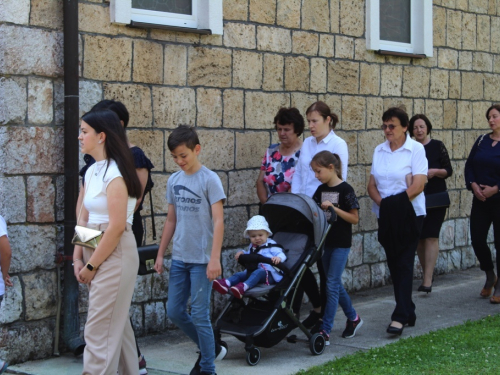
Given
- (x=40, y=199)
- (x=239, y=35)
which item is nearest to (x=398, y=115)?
(x=239, y=35)

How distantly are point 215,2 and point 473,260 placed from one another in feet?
17.7

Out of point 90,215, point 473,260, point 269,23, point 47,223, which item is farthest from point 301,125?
point 473,260

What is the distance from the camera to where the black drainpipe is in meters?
6.30

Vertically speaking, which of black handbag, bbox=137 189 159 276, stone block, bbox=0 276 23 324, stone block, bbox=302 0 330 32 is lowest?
stone block, bbox=0 276 23 324

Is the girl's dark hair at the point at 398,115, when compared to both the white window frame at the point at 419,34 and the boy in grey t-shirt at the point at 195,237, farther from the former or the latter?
the white window frame at the point at 419,34

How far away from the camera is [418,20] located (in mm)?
10242

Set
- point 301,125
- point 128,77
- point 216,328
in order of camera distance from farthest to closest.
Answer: point 301,125 → point 128,77 → point 216,328

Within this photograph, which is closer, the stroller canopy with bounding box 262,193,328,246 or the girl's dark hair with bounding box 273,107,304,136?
the stroller canopy with bounding box 262,193,328,246

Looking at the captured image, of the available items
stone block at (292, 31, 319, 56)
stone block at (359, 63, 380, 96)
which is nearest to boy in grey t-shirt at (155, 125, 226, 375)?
stone block at (292, 31, 319, 56)

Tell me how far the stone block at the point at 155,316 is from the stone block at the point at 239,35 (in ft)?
8.05

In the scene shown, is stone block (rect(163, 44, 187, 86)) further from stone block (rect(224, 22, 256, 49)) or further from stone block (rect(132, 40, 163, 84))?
stone block (rect(224, 22, 256, 49))

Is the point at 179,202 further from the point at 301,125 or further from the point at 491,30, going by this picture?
the point at 491,30

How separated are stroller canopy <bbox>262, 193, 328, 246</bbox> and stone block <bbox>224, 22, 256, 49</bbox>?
5.88 feet

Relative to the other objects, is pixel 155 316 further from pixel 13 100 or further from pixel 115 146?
pixel 115 146
